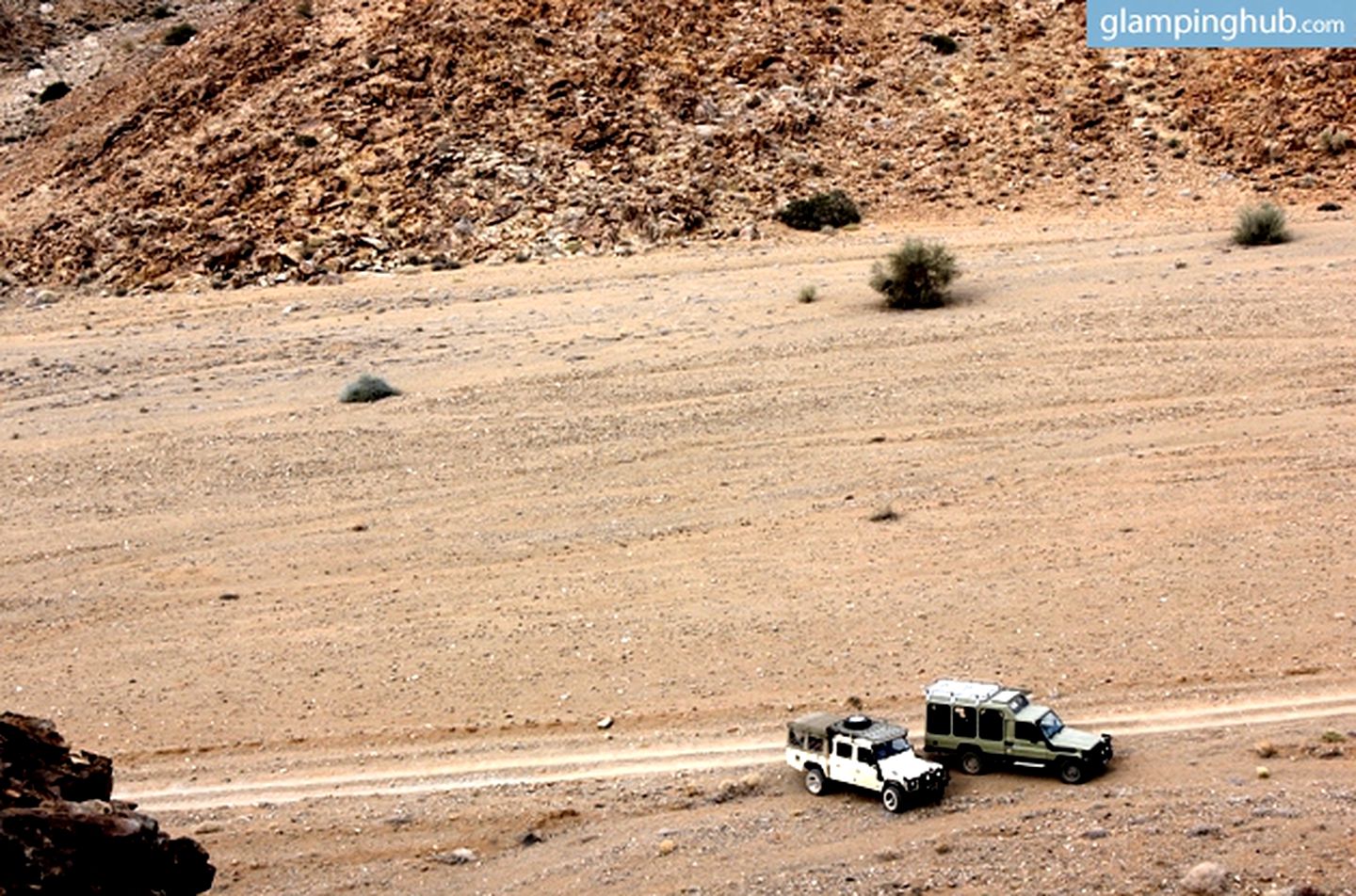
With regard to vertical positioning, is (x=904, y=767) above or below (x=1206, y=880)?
above

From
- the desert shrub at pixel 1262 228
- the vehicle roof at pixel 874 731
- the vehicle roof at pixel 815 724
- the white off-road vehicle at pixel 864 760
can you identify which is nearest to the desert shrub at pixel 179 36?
the desert shrub at pixel 1262 228

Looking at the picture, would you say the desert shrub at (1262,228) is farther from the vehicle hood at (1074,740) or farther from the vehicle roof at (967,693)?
the vehicle hood at (1074,740)

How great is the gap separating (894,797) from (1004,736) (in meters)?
1.16

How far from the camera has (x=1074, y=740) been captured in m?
13.0

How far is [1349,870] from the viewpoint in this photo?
10734 millimetres

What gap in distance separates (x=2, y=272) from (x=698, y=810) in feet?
94.0

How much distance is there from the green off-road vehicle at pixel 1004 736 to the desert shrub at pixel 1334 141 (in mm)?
24861

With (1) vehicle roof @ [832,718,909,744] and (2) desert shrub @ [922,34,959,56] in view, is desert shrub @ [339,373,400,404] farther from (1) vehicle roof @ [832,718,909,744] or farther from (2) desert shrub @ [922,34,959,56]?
(2) desert shrub @ [922,34,959,56]

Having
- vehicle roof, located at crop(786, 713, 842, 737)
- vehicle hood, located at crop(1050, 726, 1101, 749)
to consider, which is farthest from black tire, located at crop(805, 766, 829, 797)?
vehicle hood, located at crop(1050, 726, 1101, 749)

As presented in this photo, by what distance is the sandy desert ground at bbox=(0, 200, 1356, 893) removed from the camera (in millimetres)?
12562

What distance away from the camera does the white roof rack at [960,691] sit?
1338cm

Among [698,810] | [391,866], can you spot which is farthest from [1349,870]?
[391,866]

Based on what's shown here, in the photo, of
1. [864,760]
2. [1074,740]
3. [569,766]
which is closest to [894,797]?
[864,760]

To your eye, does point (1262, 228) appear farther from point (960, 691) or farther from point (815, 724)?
point (815, 724)
